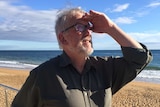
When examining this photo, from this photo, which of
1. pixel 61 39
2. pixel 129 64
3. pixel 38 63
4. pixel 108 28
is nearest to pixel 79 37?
pixel 61 39

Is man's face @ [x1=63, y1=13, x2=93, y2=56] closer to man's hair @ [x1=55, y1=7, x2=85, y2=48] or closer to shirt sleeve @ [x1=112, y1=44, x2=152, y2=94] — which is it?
man's hair @ [x1=55, y1=7, x2=85, y2=48]

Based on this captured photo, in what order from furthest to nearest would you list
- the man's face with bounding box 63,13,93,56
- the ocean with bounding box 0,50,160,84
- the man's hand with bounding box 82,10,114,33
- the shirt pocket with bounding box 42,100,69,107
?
the ocean with bounding box 0,50,160,84, the man's hand with bounding box 82,10,114,33, the man's face with bounding box 63,13,93,56, the shirt pocket with bounding box 42,100,69,107

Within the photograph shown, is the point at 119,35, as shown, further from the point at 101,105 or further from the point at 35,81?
the point at 35,81

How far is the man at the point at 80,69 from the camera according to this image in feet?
6.73

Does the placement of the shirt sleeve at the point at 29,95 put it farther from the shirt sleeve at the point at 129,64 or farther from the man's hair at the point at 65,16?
the shirt sleeve at the point at 129,64

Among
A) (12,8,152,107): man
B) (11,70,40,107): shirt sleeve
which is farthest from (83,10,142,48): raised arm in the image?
(11,70,40,107): shirt sleeve

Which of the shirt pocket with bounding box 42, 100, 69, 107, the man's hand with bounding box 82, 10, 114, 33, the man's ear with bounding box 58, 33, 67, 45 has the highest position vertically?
the man's hand with bounding box 82, 10, 114, 33

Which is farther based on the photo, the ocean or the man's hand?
the ocean

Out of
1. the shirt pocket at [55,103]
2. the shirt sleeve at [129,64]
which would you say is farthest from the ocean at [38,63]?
the shirt pocket at [55,103]

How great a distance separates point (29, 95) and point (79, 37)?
1.72 ft

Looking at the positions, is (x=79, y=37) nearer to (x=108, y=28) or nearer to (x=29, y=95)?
(x=108, y=28)

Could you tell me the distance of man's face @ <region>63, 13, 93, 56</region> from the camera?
2.11 metres

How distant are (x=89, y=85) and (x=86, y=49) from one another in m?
0.25

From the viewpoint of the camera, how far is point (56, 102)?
2.01 metres
